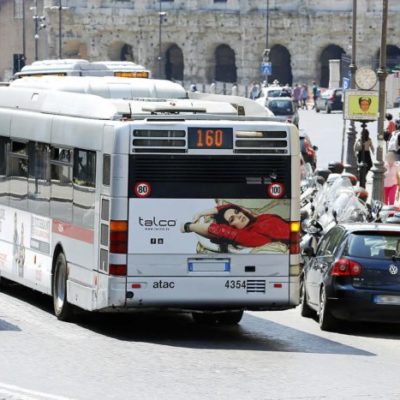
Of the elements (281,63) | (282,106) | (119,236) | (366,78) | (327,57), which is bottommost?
(281,63)

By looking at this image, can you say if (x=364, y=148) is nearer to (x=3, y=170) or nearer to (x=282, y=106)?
(x=3, y=170)

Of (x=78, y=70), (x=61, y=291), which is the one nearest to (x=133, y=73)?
(x=78, y=70)

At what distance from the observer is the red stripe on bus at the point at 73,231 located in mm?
17203

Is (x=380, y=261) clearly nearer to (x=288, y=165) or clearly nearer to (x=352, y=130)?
Answer: (x=288, y=165)

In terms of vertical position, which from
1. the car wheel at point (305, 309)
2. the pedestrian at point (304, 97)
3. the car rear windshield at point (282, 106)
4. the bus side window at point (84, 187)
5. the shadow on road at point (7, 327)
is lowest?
the pedestrian at point (304, 97)

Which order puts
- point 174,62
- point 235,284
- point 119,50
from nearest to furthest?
point 235,284, point 174,62, point 119,50

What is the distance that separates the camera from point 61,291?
718 inches

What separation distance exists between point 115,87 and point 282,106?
44.0 meters

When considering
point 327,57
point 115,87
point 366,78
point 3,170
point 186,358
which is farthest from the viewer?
point 327,57

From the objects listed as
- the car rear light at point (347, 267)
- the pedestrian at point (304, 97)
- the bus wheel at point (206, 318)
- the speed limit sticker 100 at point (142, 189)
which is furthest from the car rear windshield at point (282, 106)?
the speed limit sticker 100 at point (142, 189)

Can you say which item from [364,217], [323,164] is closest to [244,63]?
[323,164]

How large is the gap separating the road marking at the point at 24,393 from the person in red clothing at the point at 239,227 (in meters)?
4.17

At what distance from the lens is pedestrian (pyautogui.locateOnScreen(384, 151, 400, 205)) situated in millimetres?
31422

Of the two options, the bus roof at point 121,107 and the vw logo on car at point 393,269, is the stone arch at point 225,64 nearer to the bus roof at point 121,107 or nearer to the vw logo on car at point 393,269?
the bus roof at point 121,107
